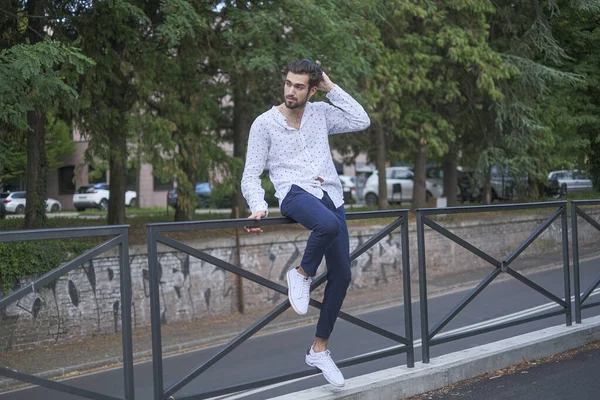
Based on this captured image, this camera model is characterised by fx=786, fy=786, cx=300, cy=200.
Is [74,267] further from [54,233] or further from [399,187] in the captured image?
[399,187]

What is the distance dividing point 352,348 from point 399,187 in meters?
31.6

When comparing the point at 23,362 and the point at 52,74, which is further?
the point at 52,74

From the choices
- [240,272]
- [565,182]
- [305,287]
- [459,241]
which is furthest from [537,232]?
[565,182]

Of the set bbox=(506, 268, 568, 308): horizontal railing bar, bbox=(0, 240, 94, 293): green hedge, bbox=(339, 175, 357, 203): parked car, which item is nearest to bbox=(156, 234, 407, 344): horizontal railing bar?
bbox=(506, 268, 568, 308): horizontal railing bar

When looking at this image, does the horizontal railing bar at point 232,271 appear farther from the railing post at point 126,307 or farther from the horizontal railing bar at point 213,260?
the railing post at point 126,307

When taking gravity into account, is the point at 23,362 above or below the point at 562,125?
below

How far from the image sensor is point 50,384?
4.19m

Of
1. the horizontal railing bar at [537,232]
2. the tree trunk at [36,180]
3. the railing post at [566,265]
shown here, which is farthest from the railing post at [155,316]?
the tree trunk at [36,180]

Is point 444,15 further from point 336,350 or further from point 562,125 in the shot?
point 336,350

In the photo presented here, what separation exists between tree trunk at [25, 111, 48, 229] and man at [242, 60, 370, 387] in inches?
412

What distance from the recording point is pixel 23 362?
4.93 m

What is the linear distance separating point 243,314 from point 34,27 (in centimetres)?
609

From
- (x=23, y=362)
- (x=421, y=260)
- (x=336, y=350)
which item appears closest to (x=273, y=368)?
(x=336, y=350)

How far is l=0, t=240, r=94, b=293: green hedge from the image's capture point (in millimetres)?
9078
